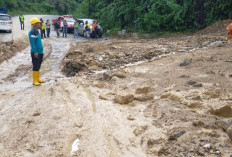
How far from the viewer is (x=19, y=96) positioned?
6.15 meters

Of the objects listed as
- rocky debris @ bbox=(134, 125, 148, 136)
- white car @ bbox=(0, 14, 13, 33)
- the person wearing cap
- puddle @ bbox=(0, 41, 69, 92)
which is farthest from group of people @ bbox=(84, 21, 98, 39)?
rocky debris @ bbox=(134, 125, 148, 136)

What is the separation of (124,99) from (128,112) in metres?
0.56

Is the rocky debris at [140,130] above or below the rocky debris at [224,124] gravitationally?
below

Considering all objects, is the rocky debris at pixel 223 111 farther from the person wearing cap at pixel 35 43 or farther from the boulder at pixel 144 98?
the person wearing cap at pixel 35 43

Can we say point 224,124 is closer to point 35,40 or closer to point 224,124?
point 224,124

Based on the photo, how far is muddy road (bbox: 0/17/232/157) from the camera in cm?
354

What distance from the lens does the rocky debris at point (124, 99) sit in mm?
5260

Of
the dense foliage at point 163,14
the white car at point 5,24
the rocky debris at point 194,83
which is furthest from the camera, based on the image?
the white car at point 5,24

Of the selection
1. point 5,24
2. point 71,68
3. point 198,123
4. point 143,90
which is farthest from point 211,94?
point 5,24

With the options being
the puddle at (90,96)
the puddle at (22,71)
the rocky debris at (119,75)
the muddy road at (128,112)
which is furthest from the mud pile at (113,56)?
the puddle at (90,96)

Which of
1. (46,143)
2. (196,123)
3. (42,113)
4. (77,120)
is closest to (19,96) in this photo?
(42,113)

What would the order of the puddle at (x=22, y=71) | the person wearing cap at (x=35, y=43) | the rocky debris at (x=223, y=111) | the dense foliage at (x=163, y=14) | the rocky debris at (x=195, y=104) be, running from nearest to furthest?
the rocky debris at (x=223, y=111) → the rocky debris at (x=195, y=104) → the person wearing cap at (x=35, y=43) → the puddle at (x=22, y=71) → the dense foliage at (x=163, y=14)

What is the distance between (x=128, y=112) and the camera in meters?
4.79

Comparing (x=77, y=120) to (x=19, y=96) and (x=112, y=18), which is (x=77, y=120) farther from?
(x=112, y=18)
